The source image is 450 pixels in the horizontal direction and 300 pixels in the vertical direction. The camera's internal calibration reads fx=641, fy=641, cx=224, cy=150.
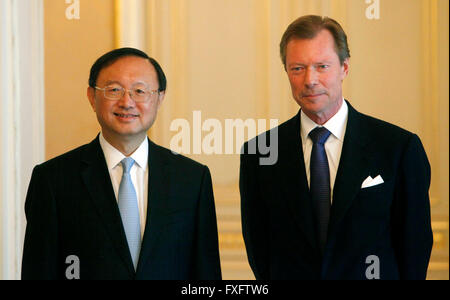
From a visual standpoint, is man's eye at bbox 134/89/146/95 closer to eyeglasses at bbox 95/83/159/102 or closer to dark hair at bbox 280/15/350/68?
eyeglasses at bbox 95/83/159/102

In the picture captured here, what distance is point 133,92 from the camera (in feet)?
5.50

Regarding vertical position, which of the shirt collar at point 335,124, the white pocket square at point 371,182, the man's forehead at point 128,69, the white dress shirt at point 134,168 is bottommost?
the white pocket square at point 371,182

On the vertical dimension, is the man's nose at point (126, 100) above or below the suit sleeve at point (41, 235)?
above

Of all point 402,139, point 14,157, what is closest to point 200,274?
point 402,139

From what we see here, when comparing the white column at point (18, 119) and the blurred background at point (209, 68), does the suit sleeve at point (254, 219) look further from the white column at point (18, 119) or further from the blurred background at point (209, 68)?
the white column at point (18, 119)

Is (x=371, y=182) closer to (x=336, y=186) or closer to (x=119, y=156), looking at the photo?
(x=336, y=186)

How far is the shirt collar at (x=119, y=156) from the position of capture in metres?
1.72

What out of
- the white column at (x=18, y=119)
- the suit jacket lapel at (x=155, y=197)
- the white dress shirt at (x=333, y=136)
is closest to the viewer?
the suit jacket lapel at (x=155, y=197)

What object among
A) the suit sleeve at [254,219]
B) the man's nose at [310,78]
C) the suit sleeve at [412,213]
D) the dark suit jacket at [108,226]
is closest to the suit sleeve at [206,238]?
the dark suit jacket at [108,226]

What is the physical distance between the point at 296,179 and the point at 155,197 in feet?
1.26

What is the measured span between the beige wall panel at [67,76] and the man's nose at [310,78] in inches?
33.6

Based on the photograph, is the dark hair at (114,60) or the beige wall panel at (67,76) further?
the beige wall panel at (67,76)
